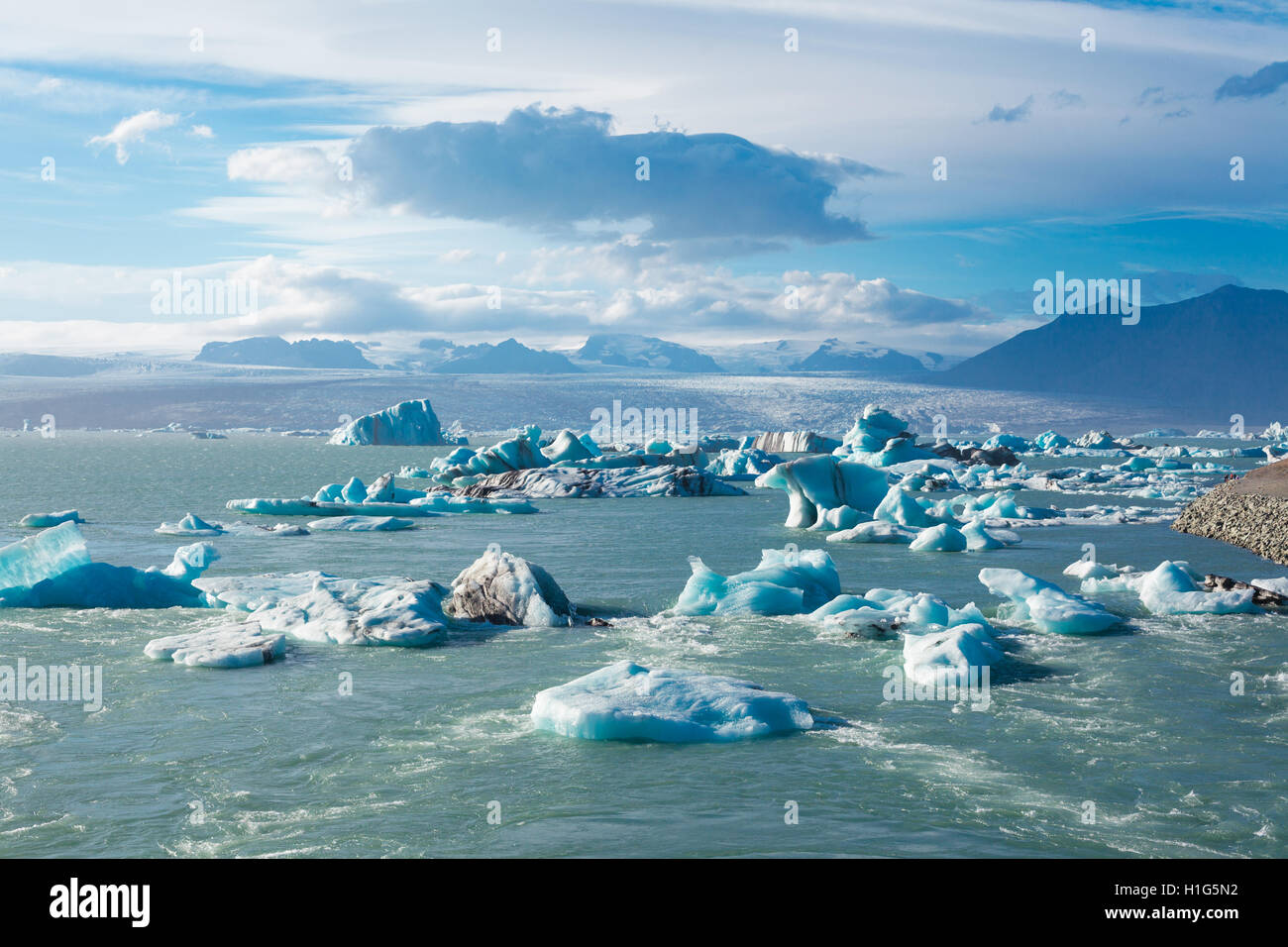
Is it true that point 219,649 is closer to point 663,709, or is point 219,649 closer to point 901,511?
point 663,709

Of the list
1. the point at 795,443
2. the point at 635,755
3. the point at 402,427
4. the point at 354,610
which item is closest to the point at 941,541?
the point at 354,610

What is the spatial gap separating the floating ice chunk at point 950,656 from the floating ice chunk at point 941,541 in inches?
481

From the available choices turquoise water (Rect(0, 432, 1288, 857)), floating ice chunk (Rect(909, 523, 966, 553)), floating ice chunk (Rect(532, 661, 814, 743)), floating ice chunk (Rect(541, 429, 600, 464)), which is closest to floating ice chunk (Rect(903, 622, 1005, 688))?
turquoise water (Rect(0, 432, 1288, 857))

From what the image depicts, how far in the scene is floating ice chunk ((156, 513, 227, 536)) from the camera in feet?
86.8

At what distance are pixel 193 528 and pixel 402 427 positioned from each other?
220 feet

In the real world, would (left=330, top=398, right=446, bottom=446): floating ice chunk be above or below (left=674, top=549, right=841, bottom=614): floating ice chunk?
above

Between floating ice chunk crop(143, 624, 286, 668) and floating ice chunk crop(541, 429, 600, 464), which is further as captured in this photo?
floating ice chunk crop(541, 429, 600, 464)

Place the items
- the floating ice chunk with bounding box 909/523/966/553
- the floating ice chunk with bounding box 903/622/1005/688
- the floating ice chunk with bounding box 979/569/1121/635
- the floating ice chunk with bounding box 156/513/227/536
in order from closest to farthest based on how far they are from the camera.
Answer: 1. the floating ice chunk with bounding box 903/622/1005/688
2. the floating ice chunk with bounding box 979/569/1121/635
3. the floating ice chunk with bounding box 909/523/966/553
4. the floating ice chunk with bounding box 156/513/227/536

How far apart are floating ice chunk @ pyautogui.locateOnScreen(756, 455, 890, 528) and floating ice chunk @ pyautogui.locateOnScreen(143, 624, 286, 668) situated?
1848 cm

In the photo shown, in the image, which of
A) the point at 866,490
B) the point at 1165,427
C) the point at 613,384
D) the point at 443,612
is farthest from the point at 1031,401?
the point at 443,612

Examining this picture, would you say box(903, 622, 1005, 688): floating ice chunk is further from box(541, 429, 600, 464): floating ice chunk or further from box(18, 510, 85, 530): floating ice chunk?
box(541, 429, 600, 464): floating ice chunk

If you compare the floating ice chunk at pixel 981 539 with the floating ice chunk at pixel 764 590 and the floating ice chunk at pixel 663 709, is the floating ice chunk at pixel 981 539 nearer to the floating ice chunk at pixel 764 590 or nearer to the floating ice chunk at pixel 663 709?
the floating ice chunk at pixel 764 590

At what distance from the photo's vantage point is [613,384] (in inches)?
7288

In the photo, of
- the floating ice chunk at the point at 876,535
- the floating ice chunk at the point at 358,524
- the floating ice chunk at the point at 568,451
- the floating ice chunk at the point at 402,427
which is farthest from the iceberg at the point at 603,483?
the floating ice chunk at the point at 402,427
